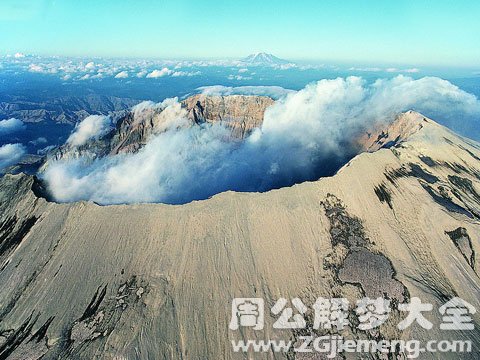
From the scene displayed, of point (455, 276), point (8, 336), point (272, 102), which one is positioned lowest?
point (272, 102)

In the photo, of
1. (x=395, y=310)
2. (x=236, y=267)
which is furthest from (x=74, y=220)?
(x=395, y=310)

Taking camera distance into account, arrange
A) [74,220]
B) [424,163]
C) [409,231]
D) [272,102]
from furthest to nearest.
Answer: [272,102]
[424,163]
[74,220]
[409,231]

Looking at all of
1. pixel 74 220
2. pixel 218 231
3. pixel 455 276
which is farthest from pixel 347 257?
pixel 74 220

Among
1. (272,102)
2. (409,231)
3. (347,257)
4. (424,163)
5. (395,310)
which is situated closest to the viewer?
(395,310)

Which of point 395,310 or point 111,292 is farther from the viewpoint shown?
point 111,292

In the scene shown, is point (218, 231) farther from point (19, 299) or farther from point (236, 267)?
point (19, 299)

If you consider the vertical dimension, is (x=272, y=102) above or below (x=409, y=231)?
below

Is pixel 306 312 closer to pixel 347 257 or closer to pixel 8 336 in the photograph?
pixel 347 257
